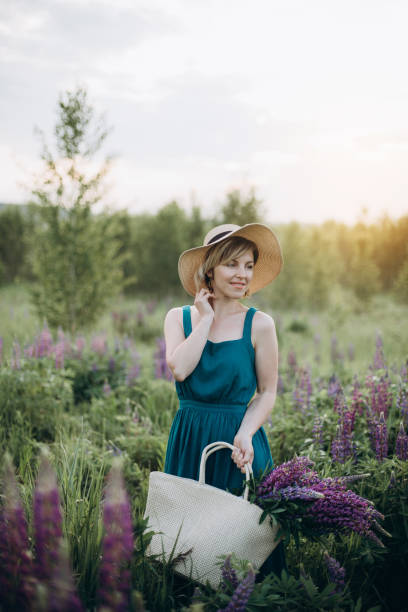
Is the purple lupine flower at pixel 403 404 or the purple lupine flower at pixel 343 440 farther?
the purple lupine flower at pixel 403 404

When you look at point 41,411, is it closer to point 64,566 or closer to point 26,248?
point 64,566

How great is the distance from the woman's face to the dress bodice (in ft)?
0.57

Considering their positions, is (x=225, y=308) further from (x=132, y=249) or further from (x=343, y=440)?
(x=132, y=249)

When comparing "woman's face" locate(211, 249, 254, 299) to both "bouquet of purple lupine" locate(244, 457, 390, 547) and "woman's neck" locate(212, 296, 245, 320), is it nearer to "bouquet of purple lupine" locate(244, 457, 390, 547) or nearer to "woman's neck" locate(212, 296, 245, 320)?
"woman's neck" locate(212, 296, 245, 320)

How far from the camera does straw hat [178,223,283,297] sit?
2.51m

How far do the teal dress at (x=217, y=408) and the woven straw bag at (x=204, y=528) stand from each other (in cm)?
38

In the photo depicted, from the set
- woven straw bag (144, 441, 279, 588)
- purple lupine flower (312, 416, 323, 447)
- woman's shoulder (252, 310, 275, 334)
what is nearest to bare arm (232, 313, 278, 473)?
woman's shoulder (252, 310, 275, 334)

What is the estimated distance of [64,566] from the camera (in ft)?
3.64

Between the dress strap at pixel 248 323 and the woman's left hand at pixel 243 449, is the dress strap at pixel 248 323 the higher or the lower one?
the higher one

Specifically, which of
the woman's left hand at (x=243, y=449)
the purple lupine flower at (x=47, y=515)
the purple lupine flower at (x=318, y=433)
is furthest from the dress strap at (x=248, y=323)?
the purple lupine flower at (x=47, y=515)

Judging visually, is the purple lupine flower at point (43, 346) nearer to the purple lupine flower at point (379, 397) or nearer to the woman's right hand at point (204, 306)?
the woman's right hand at point (204, 306)

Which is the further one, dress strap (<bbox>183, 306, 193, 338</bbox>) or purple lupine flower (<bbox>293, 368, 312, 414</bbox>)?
purple lupine flower (<bbox>293, 368, 312, 414</bbox>)

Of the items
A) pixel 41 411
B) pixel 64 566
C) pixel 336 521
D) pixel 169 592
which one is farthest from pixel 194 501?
pixel 41 411

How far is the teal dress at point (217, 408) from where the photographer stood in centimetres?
237
